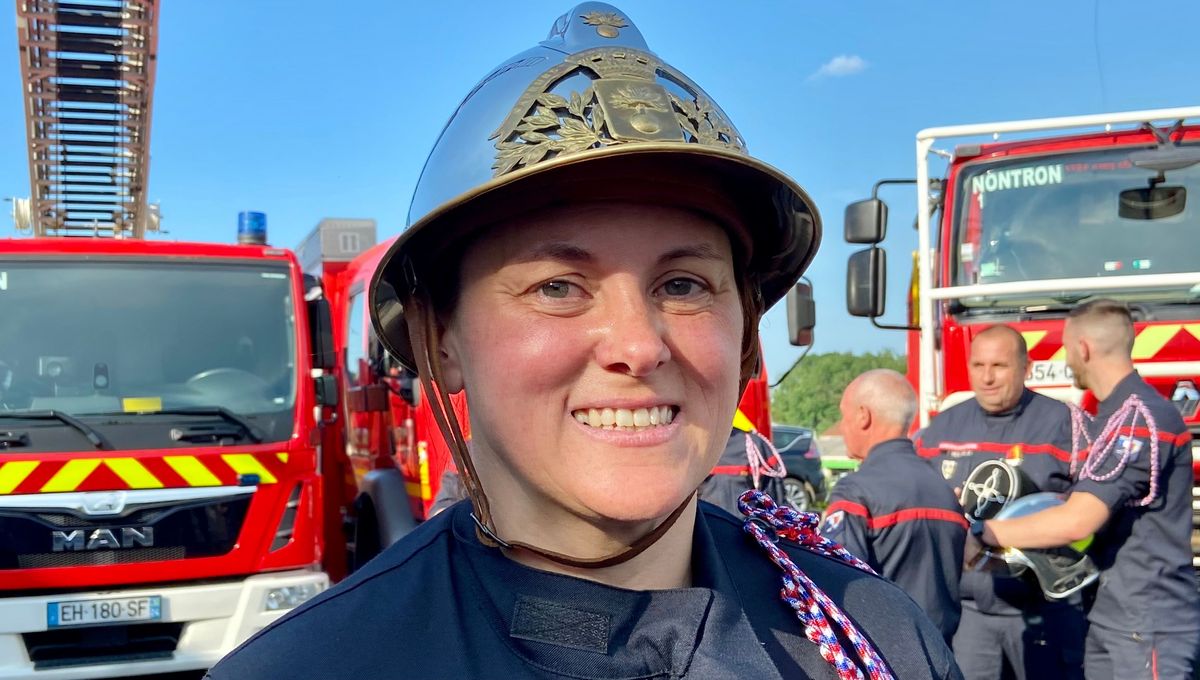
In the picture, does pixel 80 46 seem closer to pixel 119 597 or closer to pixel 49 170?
pixel 49 170

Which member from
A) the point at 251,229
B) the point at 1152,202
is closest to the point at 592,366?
the point at 1152,202

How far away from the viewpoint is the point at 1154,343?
17.5ft

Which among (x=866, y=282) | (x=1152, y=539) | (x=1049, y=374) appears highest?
(x=866, y=282)

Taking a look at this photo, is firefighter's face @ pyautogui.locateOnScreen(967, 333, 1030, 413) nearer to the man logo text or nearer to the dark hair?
the dark hair

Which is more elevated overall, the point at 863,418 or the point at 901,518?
the point at 863,418

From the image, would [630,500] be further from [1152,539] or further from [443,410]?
[1152,539]

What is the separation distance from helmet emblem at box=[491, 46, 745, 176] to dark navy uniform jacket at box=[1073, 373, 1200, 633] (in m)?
3.51

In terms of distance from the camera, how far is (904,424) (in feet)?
14.1

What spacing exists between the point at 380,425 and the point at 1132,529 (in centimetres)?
558

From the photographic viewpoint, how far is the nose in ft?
4.00

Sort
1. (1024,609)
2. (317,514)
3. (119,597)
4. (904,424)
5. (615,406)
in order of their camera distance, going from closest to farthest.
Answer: (615,406)
(904,424)
(1024,609)
(119,597)
(317,514)

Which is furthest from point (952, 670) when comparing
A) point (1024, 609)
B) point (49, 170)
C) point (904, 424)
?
point (49, 170)

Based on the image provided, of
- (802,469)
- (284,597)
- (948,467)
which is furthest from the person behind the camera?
(802,469)

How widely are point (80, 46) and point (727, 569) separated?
349 inches
